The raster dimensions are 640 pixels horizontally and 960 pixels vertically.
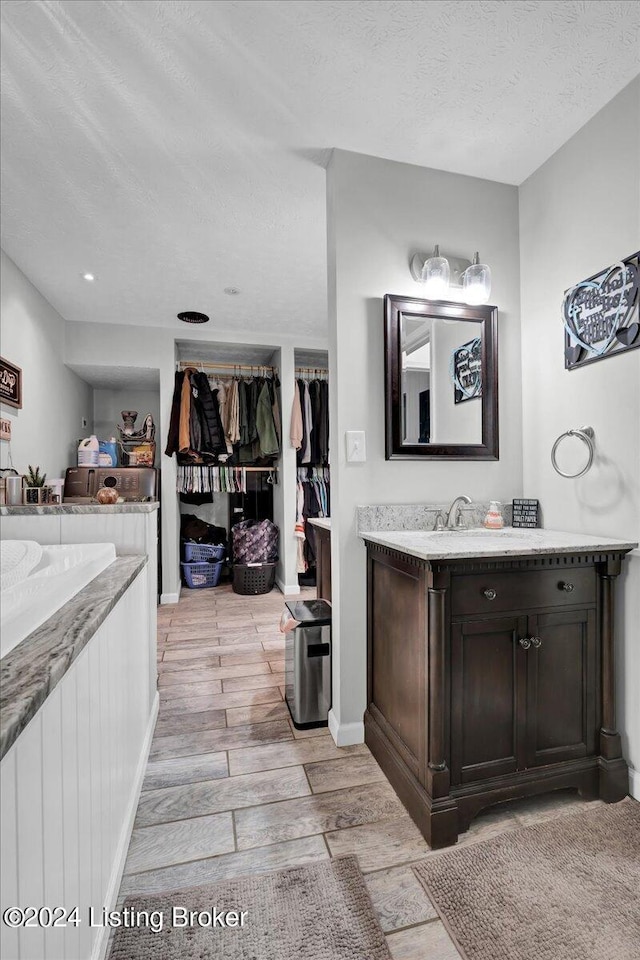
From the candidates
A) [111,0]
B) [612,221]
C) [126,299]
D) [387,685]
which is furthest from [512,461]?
[126,299]

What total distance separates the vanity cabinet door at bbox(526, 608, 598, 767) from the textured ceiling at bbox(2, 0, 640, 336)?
74.2 inches

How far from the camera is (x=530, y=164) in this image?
2086 millimetres

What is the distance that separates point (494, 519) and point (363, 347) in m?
0.93

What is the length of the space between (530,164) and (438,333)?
0.86 meters

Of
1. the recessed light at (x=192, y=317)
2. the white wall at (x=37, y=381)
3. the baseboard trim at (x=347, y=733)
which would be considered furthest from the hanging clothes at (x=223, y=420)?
the baseboard trim at (x=347, y=733)

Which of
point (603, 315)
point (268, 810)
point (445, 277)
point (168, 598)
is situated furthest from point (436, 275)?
point (168, 598)

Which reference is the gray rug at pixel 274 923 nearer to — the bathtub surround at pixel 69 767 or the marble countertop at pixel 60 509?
the bathtub surround at pixel 69 767

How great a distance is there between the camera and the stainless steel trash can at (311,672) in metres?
2.10

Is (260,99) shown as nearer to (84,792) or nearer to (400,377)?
(400,377)

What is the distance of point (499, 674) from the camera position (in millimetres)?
1531

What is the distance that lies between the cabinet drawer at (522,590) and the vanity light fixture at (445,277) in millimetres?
1220

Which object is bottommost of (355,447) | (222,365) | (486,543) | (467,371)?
(486,543)

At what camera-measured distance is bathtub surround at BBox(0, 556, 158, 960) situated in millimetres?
622

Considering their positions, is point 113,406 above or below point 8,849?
above
